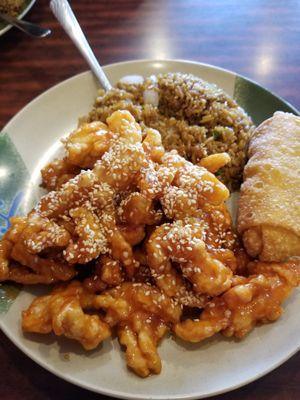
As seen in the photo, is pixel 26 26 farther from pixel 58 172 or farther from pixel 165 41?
pixel 58 172

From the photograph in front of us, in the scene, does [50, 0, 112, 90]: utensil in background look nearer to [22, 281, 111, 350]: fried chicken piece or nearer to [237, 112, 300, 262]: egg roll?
[237, 112, 300, 262]: egg roll

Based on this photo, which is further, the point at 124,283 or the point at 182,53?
the point at 182,53

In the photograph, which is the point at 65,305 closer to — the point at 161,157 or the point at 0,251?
the point at 0,251

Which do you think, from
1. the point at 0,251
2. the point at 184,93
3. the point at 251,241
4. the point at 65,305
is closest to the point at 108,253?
the point at 65,305

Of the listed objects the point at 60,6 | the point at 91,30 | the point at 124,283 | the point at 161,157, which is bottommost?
the point at 124,283

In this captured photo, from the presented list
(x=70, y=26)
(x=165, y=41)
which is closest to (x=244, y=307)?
(x=70, y=26)

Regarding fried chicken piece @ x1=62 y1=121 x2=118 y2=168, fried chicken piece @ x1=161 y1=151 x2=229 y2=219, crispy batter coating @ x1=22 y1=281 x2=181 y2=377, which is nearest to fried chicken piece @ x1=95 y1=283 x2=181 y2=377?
crispy batter coating @ x1=22 y1=281 x2=181 y2=377
